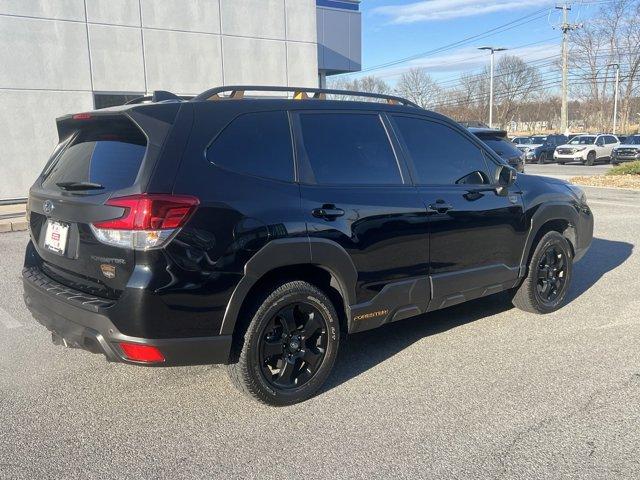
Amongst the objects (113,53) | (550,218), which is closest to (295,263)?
(550,218)

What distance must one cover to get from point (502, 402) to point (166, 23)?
14.2 metres

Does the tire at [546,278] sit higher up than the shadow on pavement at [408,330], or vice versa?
the tire at [546,278]

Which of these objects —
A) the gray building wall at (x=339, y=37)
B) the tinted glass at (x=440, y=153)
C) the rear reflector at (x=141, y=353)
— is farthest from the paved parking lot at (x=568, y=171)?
the rear reflector at (x=141, y=353)

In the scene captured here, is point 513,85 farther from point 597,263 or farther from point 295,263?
point 295,263

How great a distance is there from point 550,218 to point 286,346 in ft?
9.69

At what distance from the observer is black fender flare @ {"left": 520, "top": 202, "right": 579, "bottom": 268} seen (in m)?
4.96

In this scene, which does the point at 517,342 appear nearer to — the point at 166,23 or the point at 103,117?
the point at 103,117

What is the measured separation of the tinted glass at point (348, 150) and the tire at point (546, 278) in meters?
1.86

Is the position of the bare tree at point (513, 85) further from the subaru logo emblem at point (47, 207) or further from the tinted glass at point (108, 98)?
the subaru logo emblem at point (47, 207)

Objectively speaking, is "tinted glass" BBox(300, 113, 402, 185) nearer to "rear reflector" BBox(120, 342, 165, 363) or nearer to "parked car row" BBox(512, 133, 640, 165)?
"rear reflector" BBox(120, 342, 165, 363)

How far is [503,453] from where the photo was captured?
9.87ft

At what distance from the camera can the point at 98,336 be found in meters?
3.05

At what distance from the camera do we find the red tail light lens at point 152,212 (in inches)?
115

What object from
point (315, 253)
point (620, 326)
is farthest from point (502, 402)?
point (620, 326)
